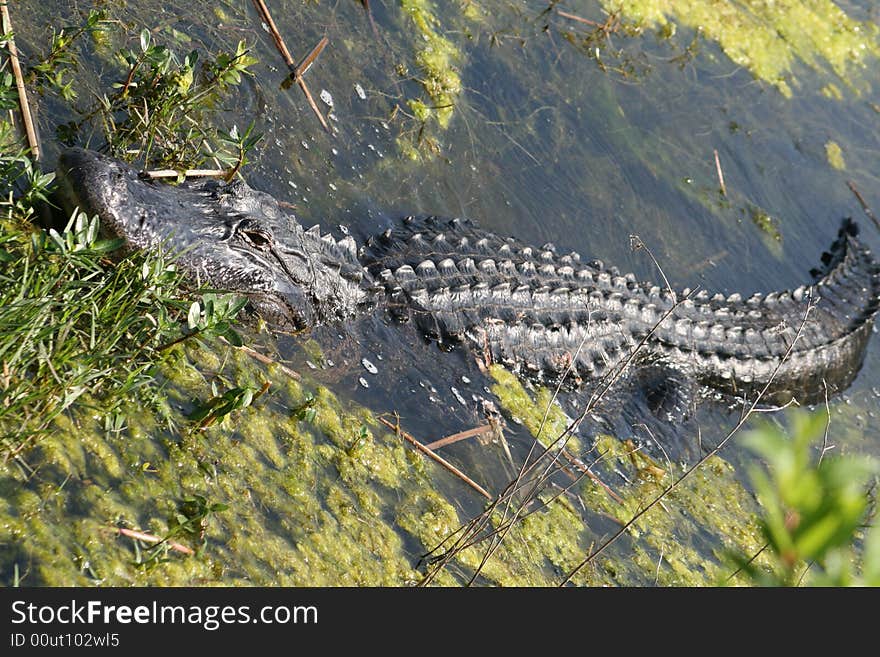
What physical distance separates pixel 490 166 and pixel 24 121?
371 centimetres

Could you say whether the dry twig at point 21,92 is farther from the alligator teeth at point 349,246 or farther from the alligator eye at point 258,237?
the alligator teeth at point 349,246

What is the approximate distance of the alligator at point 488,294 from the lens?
156 inches

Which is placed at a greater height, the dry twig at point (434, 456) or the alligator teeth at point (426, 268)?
the alligator teeth at point (426, 268)

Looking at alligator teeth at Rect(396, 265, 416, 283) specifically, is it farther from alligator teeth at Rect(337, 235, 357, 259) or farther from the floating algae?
the floating algae

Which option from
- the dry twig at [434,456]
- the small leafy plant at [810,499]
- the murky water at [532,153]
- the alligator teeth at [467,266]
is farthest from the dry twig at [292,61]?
the small leafy plant at [810,499]

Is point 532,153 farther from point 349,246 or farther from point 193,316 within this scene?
point 193,316

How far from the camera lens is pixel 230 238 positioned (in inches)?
167

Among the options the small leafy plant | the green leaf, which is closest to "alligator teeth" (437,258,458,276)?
the green leaf

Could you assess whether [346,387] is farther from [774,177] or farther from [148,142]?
[774,177]

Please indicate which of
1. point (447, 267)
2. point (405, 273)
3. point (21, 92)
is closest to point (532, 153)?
point (447, 267)

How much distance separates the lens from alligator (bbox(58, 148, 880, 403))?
13.0 feet

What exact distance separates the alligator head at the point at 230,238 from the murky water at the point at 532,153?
0.81ft

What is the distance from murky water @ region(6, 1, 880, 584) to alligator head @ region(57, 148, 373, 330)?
25cm
